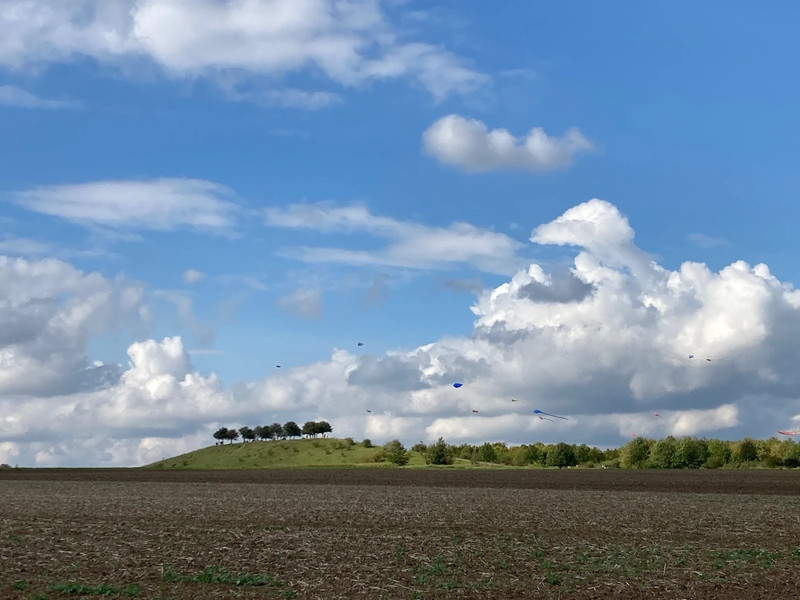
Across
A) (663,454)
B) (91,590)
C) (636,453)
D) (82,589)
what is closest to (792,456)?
(663,454)

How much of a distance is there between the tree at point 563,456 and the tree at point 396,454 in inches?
966

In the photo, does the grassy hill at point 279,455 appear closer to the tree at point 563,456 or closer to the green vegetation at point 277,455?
the green vegetation at point 277,455

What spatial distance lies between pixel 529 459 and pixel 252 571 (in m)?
130

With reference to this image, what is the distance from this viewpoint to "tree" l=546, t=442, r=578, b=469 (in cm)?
13838

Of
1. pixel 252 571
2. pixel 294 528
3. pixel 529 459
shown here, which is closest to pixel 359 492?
pixel 294 528

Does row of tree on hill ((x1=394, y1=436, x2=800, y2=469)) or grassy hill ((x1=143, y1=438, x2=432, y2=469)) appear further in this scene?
grassy hill ((x1=143, y1=438, x2=432, y2=469))

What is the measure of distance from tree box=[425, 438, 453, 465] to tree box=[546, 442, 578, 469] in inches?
672

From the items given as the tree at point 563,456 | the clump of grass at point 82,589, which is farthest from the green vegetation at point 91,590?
the tree at point 563,456

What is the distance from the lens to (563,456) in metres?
139

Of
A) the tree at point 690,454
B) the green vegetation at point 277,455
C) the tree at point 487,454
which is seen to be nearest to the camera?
the tree at point 690,454

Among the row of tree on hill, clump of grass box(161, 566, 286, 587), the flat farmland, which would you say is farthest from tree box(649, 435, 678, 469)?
clump of grass box(161, 566, 286, 587)

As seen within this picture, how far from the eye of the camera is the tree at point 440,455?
14162 cm

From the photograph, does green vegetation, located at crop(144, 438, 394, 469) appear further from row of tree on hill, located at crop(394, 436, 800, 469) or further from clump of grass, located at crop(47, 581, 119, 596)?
clump of grass, located at crop(47, 581, 119, 596)

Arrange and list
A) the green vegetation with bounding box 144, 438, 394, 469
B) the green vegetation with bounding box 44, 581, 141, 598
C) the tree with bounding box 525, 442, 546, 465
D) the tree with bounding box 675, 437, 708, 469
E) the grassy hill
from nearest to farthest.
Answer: the green vegetation with bounding box 44, 581, 141, 598, the tree with bounding box 675, 437, 708, 469, the tree with bounding box 525, 442, 546, 465, the grassy hill, the green vegetation with bounding box 144, 438, 394, 469
